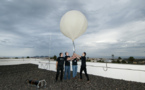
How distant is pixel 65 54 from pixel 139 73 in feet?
17.2

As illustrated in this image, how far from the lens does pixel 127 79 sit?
7301 mm

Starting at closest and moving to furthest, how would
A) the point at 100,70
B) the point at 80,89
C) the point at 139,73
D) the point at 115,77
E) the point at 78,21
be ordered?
1. the point at 80,89
2. the point at 78,21
3. the point at 139,73
4. the point at 115,77
5. the point at 100,70

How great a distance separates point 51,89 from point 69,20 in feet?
12.6

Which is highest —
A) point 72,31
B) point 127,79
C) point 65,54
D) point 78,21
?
point 78,21

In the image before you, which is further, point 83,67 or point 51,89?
point 83,67

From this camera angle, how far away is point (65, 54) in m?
7.25

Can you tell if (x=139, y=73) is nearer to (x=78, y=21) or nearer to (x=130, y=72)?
(x=130, y=72)

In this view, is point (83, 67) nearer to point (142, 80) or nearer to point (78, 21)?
point (78, 21)

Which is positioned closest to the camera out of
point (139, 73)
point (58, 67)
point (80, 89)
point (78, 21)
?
point (80, 89)

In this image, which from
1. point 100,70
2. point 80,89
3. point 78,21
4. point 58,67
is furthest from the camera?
point 100,70

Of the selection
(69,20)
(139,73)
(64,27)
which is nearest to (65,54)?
(64,27)

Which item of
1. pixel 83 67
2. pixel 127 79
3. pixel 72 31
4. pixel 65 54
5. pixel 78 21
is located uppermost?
pixel 78 21

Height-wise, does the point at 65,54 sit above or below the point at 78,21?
below

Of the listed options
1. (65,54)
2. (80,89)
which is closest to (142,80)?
(80,89)
